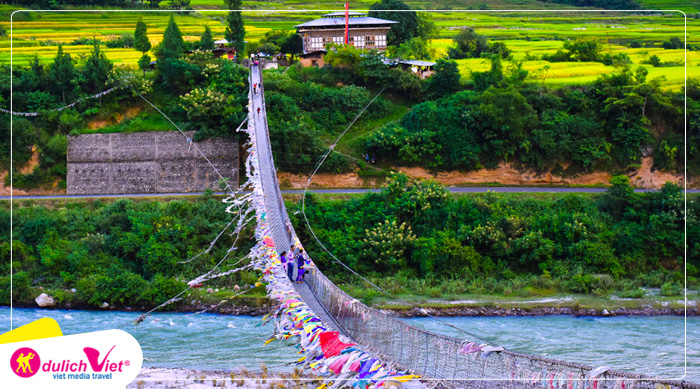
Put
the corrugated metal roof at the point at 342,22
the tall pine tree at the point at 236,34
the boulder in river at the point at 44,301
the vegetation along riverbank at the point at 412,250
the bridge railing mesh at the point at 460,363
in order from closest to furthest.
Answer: the bridge railing mesh at the point at 460,363, the boulder in river at the point at 44,301, the vegetation along riverbank at the point at 412,250, the tall pine tree at the point at 236,34, the corrugated metal roof at the point at 342,22

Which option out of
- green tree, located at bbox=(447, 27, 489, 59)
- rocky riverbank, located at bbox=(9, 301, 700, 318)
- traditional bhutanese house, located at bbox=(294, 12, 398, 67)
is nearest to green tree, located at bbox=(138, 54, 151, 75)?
traditional bhutanese house, located at bbox=(294, 12, 398, 67)

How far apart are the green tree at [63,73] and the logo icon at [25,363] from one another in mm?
15183

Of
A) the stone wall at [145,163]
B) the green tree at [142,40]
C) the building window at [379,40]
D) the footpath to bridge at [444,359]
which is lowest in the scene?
the stone wall at [145,163]

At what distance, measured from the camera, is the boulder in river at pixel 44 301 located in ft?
40.4

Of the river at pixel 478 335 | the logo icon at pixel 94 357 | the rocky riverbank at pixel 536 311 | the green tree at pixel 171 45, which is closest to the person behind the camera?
the logo icon at pixel 94 357

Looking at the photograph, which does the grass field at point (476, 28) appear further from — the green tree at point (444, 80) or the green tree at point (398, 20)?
the green tree at point (444, 80)

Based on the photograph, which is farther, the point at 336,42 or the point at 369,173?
the point at 336,42

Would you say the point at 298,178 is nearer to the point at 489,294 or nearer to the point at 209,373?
the point at 489,294

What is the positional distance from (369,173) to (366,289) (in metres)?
4.59

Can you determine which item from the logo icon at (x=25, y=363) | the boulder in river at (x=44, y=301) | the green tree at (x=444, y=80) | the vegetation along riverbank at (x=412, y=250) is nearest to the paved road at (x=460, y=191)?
the vegetation along riverbank at (x=412, y=250)

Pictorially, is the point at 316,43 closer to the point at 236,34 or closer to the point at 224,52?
the point at 236,34

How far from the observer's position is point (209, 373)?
8516mm

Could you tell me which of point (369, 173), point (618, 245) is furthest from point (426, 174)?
point (618, 245)

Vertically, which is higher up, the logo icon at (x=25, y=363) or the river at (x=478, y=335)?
the logo icon at (x=25, y=363)
